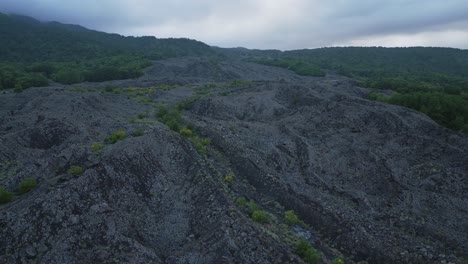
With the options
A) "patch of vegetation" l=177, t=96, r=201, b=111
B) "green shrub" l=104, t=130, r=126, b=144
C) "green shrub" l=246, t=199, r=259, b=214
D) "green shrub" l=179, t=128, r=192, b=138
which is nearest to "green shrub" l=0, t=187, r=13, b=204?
"green shrub" l=104, t=130, r=126, b=144

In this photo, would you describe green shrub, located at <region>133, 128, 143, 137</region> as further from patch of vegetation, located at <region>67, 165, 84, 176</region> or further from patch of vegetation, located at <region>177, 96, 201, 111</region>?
patch of vegetation, located at <region>177, 96, 201, 111</region>

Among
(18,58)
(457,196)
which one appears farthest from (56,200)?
(18,58)

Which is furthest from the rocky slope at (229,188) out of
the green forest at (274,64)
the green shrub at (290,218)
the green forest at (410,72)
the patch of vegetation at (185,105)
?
the green forest at (274,64)

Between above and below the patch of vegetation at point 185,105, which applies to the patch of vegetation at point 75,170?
above

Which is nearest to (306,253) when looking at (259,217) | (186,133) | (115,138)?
(259,217)

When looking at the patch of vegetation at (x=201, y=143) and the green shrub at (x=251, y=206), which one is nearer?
the green shrub at (x=251, y=206)

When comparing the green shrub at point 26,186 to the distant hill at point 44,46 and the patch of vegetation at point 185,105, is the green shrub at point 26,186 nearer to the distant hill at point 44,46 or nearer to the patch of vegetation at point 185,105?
the patch of vegetation at point 185,105
